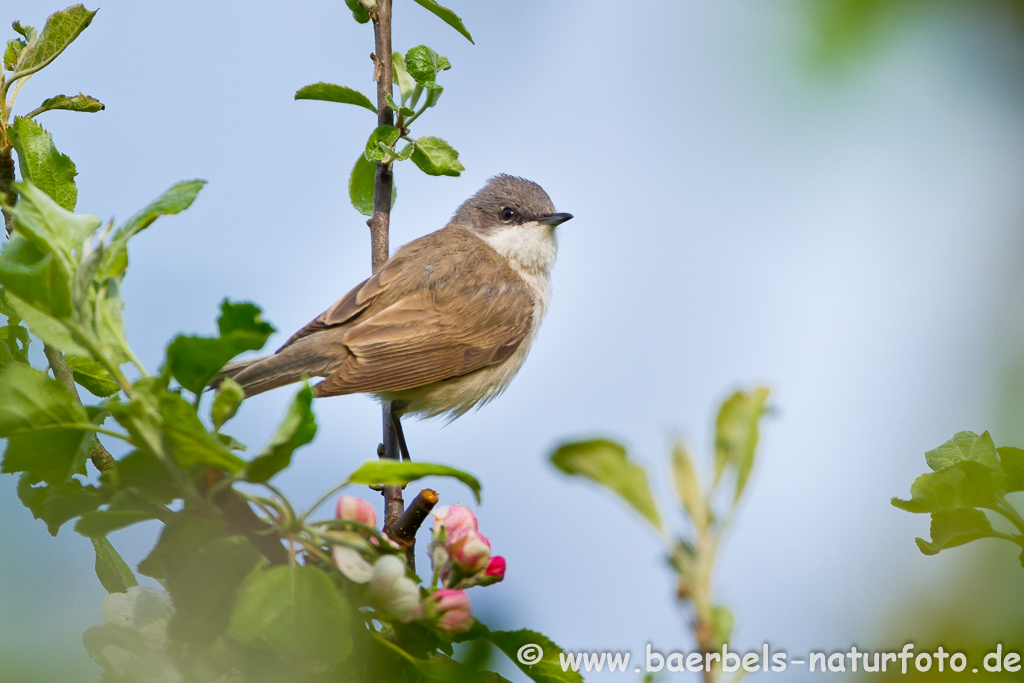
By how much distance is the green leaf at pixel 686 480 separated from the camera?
0.66 meters

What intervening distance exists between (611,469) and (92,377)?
163 centimetres

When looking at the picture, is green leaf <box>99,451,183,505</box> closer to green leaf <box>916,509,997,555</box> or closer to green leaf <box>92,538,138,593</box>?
green leaf <box>92,538,138,593</box>

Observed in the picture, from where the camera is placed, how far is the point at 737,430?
66cm

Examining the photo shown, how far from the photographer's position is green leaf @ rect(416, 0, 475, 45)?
247 centimetres

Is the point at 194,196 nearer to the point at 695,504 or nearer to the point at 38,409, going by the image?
the point at 38,409

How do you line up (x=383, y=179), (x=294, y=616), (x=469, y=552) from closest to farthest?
(x=294, y=616) < (x=469, y=552) < (x=383, y=179)

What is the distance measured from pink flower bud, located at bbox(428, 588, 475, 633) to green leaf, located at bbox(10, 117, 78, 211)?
1066 mm

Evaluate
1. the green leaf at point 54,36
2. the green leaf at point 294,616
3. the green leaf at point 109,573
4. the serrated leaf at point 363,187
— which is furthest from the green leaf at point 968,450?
the serrated leaf at point 363,187

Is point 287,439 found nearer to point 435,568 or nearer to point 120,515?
point 120,515

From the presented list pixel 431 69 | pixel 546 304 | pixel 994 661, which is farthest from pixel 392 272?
pixel 994 661

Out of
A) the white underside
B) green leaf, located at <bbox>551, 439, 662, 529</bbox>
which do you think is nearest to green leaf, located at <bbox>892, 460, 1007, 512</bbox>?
green leaf, located at <bbox>551, 439, 662, 529</bbox>

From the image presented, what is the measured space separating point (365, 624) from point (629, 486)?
0.85 m

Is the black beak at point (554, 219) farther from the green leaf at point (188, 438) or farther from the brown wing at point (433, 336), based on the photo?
the green leaf at point (188, 438)

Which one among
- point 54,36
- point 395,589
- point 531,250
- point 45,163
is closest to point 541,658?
point 395,589
